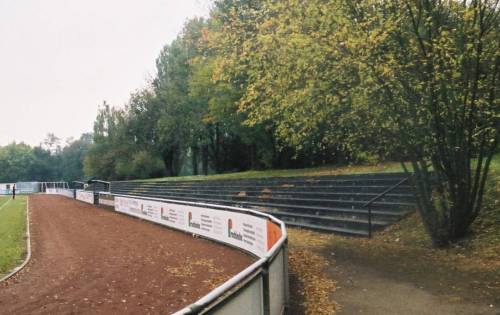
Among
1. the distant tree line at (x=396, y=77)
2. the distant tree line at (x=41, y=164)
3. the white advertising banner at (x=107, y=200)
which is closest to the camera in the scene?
the distant tree line at (x=396, y=77)

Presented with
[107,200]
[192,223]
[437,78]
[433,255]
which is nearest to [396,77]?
[437,78]

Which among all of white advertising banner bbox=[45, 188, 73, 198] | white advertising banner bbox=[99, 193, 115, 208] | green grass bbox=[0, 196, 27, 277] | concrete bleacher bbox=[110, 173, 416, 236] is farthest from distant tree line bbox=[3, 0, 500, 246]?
white advertising banner bbox=[45, 188, 73, 198]

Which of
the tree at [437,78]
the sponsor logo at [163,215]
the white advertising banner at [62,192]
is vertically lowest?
the white advertising banner at [62,192]

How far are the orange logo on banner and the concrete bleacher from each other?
4287 mm

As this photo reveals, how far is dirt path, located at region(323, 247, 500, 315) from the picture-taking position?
22.1 ft

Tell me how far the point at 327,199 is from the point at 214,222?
5213mm

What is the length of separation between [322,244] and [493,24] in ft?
24.8

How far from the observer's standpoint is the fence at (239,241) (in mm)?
3676

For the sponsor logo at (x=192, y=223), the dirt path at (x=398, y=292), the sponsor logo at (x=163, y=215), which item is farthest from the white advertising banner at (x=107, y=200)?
the dirt path at (x=398, y=292)

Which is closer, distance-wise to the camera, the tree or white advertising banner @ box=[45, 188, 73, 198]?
the tree

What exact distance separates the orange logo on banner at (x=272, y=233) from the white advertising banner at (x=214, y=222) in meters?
0.45

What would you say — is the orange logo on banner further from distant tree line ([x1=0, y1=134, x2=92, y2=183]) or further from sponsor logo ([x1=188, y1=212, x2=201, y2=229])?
distant tree line ([x1=0, y1=134, x2=92, y2=183])

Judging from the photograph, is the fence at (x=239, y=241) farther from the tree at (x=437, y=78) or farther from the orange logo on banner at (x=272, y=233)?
the tree at (x=437, y=78)

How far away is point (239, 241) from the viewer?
14.1m
